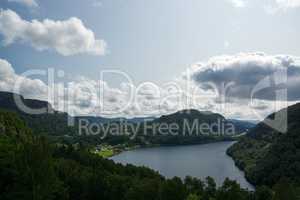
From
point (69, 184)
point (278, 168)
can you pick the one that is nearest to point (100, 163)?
point (69, 184)

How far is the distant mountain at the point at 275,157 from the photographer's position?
83.6 meters

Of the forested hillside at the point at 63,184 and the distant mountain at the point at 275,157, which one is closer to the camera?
the forested hillside at the point at 63,184

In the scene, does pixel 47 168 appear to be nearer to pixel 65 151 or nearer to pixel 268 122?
pixel 65 151

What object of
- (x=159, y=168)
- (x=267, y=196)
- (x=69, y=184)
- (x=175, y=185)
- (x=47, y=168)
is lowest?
(x=159, y=168)

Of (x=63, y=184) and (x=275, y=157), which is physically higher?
(x=63, y=184)

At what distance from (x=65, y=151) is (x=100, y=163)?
12.6 meters

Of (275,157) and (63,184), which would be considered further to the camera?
(275,157)

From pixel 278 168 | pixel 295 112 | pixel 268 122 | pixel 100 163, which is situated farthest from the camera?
pixel 268 122

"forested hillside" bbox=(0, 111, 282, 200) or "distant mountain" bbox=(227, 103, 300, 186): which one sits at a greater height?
"forested hillside" bbox=(0, 111, 282, 200)

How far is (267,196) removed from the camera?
47.7m

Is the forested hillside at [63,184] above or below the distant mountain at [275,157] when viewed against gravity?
above

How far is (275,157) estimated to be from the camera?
95.8 metres

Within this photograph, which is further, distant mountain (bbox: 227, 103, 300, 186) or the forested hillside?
distant mountain (bbox: 227, 103, 300, 186)

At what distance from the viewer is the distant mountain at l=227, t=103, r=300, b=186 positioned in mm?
83562
